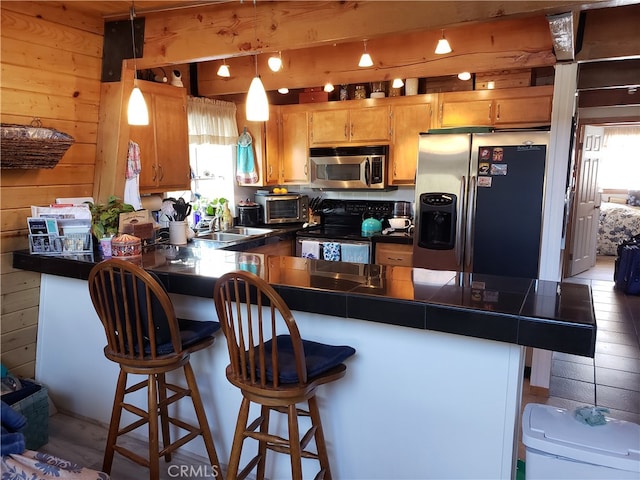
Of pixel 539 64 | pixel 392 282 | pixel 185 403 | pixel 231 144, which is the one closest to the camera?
pixel 392 282

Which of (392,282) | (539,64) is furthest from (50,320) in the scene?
(539,64)

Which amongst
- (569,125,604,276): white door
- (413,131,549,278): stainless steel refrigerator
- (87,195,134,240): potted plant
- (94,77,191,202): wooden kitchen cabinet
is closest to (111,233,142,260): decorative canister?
(87,195,134,240): potted plant

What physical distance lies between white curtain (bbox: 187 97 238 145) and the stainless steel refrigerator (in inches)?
75.4


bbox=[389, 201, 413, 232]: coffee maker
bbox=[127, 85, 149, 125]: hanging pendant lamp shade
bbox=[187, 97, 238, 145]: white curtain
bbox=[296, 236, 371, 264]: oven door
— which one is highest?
bbox=[187, 97, 238, 145]: white curtain

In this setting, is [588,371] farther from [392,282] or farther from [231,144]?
[231,144]

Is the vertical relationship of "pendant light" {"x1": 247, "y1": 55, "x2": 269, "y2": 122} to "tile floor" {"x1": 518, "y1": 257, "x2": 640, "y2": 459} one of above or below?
above

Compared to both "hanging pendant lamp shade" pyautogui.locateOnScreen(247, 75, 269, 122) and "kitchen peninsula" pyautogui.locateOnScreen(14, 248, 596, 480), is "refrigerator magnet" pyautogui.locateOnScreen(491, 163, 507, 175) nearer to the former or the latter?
"kitchen peninsula" pyautogui.locateOnScreen(14, 248, 596, 480)

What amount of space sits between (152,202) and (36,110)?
4.35 ft

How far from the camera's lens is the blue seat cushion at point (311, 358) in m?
1.63

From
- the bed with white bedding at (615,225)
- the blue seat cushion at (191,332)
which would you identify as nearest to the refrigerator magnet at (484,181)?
the blue seat cushion at (191,332)

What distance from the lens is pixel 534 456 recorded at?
156cm

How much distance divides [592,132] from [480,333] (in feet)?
20.1

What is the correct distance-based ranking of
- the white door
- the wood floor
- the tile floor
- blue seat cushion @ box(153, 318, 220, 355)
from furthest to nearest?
1. the white door
2. the tile floor
3. the wood floor
4. blue seat cushion @ box(153, 318, 220, 355)

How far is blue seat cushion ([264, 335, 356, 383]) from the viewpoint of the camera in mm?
1631
